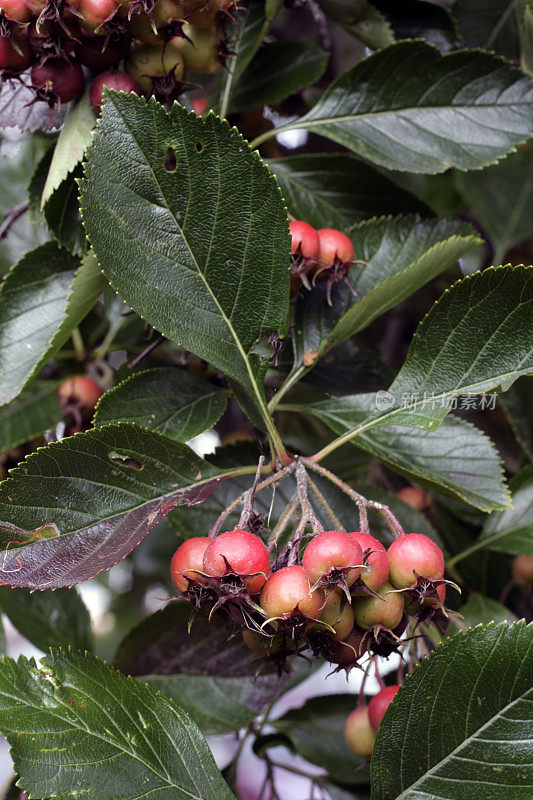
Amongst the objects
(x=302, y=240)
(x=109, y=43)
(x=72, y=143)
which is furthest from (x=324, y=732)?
(x=109, y=43)

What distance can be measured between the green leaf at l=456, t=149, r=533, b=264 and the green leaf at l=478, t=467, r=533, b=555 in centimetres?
89

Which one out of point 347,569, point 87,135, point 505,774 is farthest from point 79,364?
point 505,774

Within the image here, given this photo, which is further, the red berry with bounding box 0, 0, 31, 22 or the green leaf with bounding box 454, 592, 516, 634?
the green leaf with bounding box 454, 592, 516, 634

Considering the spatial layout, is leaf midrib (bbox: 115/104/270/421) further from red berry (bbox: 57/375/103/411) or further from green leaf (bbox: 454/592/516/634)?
green leaf (bbox: 454/592/516/634)

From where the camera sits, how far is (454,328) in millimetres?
1062

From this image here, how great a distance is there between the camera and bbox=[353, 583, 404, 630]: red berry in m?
0.90

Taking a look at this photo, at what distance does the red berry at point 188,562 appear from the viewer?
35.9 inches

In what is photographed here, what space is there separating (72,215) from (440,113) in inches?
28.3

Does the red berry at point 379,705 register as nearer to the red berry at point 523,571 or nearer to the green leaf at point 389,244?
the green leaf at point 389,244

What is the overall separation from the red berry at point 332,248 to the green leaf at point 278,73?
0.47m

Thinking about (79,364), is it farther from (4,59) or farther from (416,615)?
(416,615)

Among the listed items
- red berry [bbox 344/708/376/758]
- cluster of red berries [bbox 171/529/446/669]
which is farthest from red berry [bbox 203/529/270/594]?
red berry [bbox 344/708/376/758]

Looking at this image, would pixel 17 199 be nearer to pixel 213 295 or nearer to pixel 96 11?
pixel 96 11

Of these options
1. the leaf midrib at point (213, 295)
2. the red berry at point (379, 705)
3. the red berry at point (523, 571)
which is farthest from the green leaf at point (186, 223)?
the red berry at point (523, 571)
